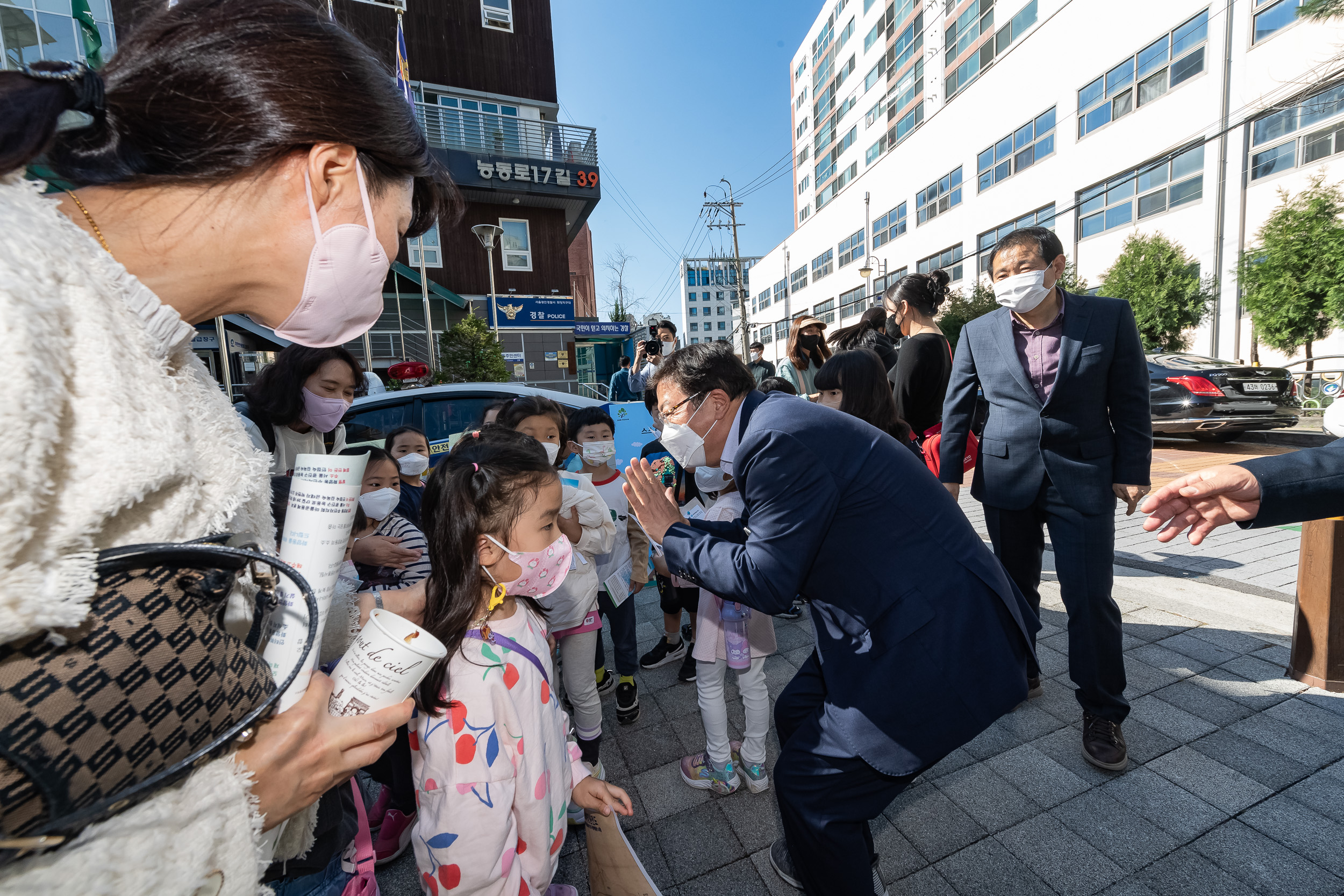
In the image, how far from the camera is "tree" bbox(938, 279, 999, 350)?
18580 millimetres

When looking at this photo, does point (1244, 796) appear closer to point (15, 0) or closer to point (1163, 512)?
point (1163, 512)

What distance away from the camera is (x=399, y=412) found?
4.90 meters

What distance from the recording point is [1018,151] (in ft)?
65.2

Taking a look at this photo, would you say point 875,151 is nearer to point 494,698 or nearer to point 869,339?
point 869,339

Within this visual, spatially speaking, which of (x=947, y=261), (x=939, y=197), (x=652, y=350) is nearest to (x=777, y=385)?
(x=652, y=350)

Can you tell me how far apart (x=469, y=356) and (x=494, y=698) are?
12938mm

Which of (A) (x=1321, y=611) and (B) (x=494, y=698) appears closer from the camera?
(B) (x=494, y=698)

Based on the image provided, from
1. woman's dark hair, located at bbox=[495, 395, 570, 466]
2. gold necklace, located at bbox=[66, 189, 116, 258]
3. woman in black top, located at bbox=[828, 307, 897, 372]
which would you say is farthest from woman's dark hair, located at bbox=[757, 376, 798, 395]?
gold necklace, located at bbox=[66, 189, 116, 258]

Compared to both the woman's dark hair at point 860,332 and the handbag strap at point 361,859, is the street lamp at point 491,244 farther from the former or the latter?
the handbag strap at point 361,859

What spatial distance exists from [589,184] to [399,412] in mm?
15589

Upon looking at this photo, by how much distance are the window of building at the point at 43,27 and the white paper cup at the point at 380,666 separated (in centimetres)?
1387

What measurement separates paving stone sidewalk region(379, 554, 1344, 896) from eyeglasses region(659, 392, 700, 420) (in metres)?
1.58

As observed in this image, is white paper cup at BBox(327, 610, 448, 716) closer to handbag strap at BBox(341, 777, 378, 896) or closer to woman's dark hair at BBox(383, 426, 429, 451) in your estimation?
handbag strap at BBox(341, 777, 378, 896)

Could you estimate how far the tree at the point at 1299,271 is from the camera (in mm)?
10180
